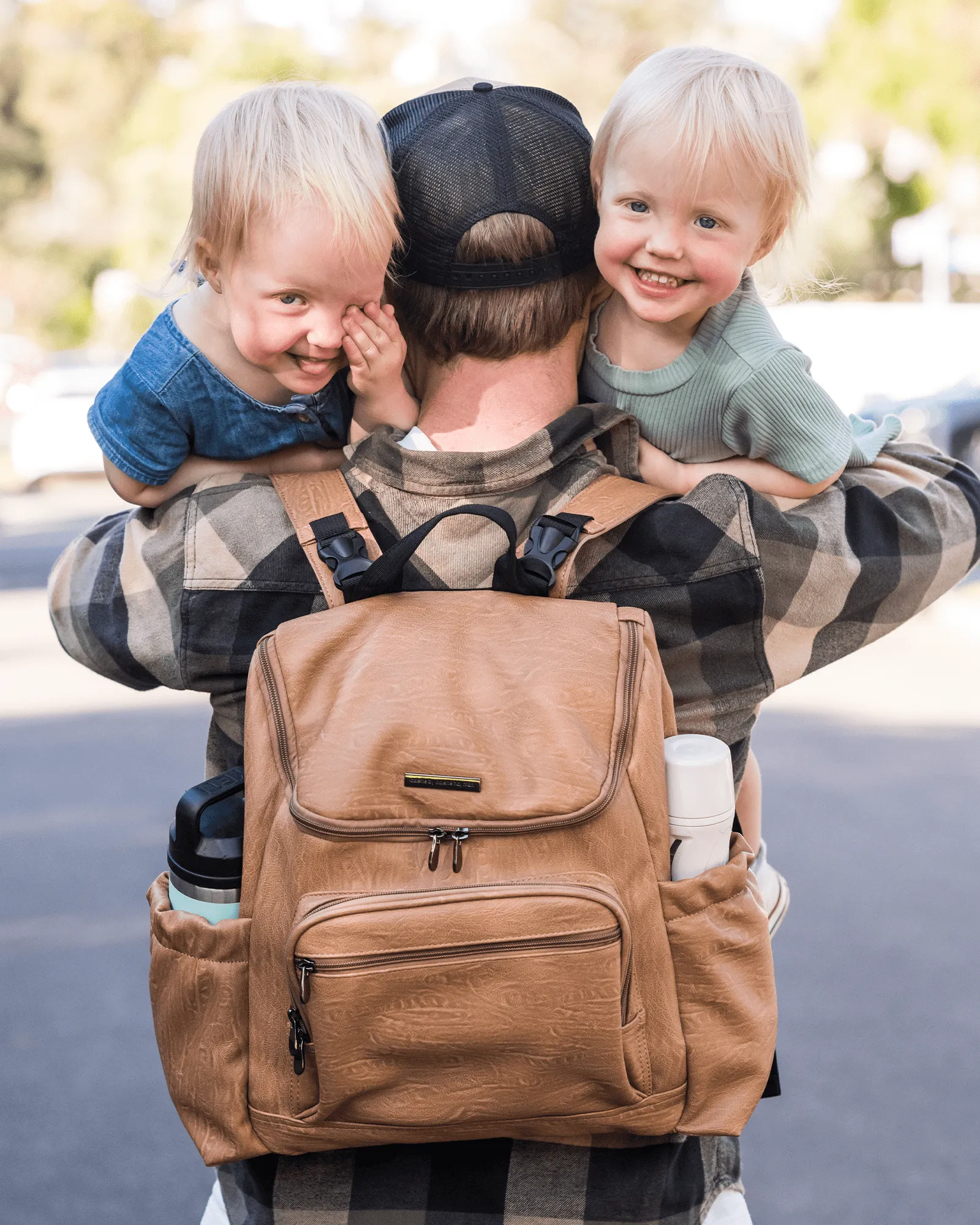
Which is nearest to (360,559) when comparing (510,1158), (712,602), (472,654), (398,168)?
(472,654)

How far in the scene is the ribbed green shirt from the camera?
5.26ft

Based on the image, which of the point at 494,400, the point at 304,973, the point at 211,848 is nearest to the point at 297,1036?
the point at 304,973

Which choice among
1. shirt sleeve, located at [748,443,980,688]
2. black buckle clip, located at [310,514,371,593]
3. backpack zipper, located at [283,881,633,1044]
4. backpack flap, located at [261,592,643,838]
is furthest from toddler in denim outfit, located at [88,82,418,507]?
backpack zipper, located at [283,881,633,1044]

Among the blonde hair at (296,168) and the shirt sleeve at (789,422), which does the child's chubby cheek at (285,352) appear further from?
the shirt sleeve at (789,422)

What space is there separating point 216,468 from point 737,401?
640mm

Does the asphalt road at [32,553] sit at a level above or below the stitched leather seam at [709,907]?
below

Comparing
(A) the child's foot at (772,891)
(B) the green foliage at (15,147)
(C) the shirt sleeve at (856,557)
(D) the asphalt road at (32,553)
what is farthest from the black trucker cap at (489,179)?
(B) the green foliage at (15,147)

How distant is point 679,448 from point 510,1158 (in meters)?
0.83

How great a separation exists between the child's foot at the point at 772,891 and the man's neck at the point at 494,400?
766 millimetres

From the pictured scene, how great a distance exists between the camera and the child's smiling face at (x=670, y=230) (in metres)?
1.65

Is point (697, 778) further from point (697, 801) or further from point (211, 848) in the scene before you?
point (211, 848)

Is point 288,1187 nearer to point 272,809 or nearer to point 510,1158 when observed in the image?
point 510,1158

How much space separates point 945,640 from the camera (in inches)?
324

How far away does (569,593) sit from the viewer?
1492 mm
